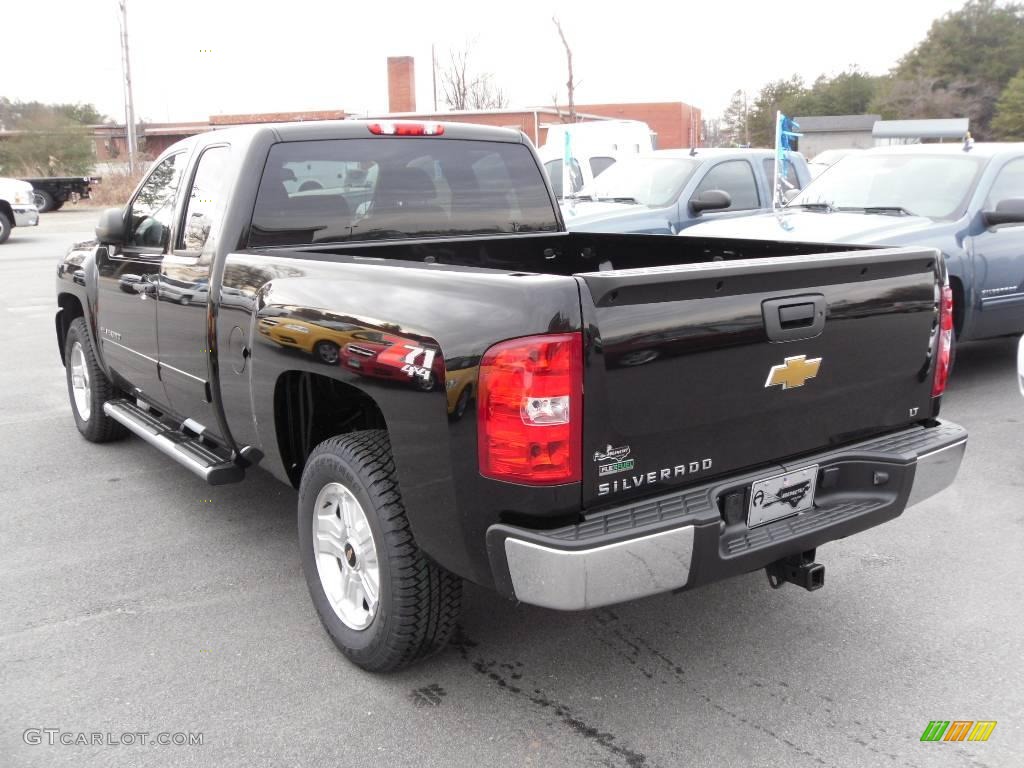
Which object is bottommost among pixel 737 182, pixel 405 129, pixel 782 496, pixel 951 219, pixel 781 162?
pixel 782 496

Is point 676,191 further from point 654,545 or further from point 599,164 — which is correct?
point 654,545

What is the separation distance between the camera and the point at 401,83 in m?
62.7

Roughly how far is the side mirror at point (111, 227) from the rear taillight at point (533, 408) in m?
3.22

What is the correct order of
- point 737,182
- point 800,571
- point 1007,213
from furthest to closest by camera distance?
point 737,182, point 1007,213, point 800,571

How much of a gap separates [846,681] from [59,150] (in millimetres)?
42325

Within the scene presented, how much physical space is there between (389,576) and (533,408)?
2.78 feet

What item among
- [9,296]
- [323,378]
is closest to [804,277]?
[323,378]

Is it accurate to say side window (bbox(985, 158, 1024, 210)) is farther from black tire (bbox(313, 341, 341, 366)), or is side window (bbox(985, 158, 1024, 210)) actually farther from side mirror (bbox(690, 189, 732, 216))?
black tire (bbox(313, 341, 341, 366))

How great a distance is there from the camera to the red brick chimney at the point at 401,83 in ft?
205

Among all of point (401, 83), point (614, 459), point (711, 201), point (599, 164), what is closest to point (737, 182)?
point (711, 201)

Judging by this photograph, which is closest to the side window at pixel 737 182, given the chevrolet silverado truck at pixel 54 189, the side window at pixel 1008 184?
the side window at pixel 1008 184

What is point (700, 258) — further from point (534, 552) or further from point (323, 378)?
point (534, 552)

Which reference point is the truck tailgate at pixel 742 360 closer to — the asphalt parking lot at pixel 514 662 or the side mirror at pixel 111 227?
the asphalt parking lot at pixel 514 662

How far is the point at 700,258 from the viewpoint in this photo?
457cm
